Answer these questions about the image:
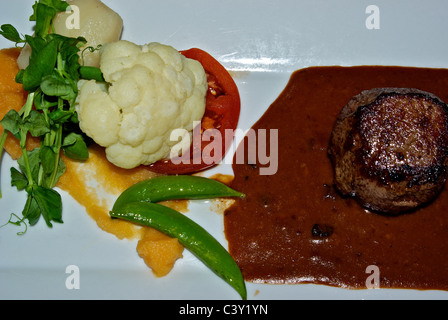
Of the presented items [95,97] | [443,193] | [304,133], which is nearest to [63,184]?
[95,97]

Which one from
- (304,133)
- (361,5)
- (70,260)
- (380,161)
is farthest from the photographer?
(361,5)

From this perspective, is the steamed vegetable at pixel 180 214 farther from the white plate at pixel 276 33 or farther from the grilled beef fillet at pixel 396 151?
the grilled beef fillet at pixel 396 151

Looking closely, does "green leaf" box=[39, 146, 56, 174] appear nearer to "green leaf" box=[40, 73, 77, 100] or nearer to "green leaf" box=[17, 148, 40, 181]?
"green leaf" box=[17, 148, 40, 181]

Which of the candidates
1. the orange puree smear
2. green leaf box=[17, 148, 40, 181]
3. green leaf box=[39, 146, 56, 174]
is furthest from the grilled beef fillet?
green leaf box=[17, 148, 40, 181]

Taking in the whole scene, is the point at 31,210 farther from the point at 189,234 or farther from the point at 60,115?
the point at 189,234

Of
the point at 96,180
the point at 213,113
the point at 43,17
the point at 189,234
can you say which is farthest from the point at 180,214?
the point at 43,17

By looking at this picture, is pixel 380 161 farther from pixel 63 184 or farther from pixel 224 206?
pixel 63 184
